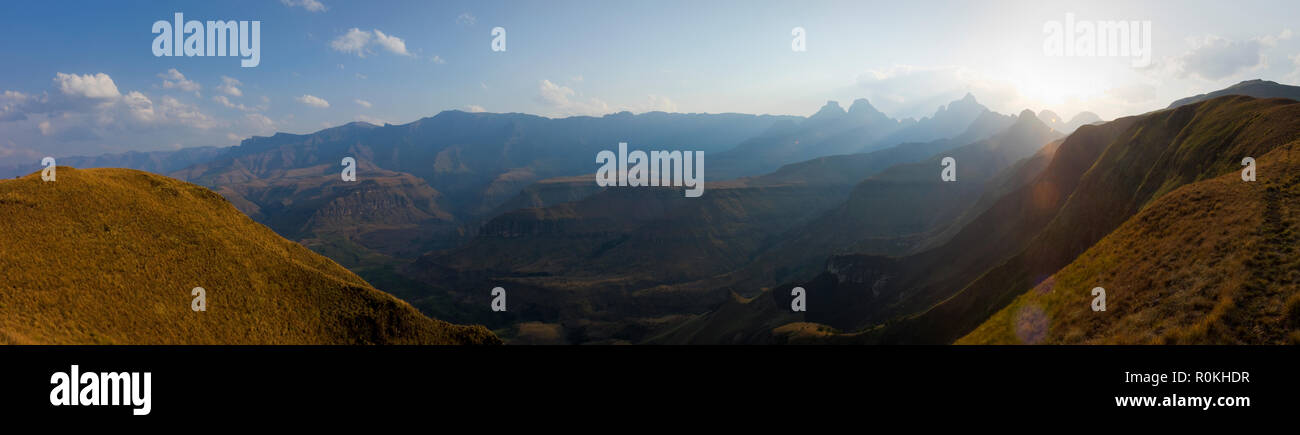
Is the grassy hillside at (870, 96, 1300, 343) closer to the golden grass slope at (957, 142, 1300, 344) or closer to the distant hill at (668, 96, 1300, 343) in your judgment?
the distant hill at (668, 96, 1300, 343)

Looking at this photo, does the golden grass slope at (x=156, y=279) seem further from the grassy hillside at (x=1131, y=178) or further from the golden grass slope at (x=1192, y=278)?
the grassy hillside at (x=1131, y=178)

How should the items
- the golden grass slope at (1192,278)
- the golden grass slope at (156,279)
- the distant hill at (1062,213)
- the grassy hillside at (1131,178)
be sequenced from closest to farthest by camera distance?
the golden grass slope at (1192,278) < the golden grass slope at (156,279) < the grassy hillside at (1131,178) < the distant hill at (1062,213)

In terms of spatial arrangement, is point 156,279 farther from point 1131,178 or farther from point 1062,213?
point 1131,178

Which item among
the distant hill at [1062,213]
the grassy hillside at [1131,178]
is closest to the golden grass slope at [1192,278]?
the distant hill at [1062,213]

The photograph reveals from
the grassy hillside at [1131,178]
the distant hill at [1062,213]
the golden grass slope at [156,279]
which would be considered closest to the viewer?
the golden grass slope at [156,279]

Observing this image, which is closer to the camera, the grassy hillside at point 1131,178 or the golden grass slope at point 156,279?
the golden grass slope at point 156,279

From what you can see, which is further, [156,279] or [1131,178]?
[1131,178]

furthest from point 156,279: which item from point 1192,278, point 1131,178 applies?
point 1131,178

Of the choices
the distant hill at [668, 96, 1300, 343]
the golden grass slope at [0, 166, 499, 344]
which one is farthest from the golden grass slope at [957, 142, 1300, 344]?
the golden grass slope at [0, 166, 499, 344]
